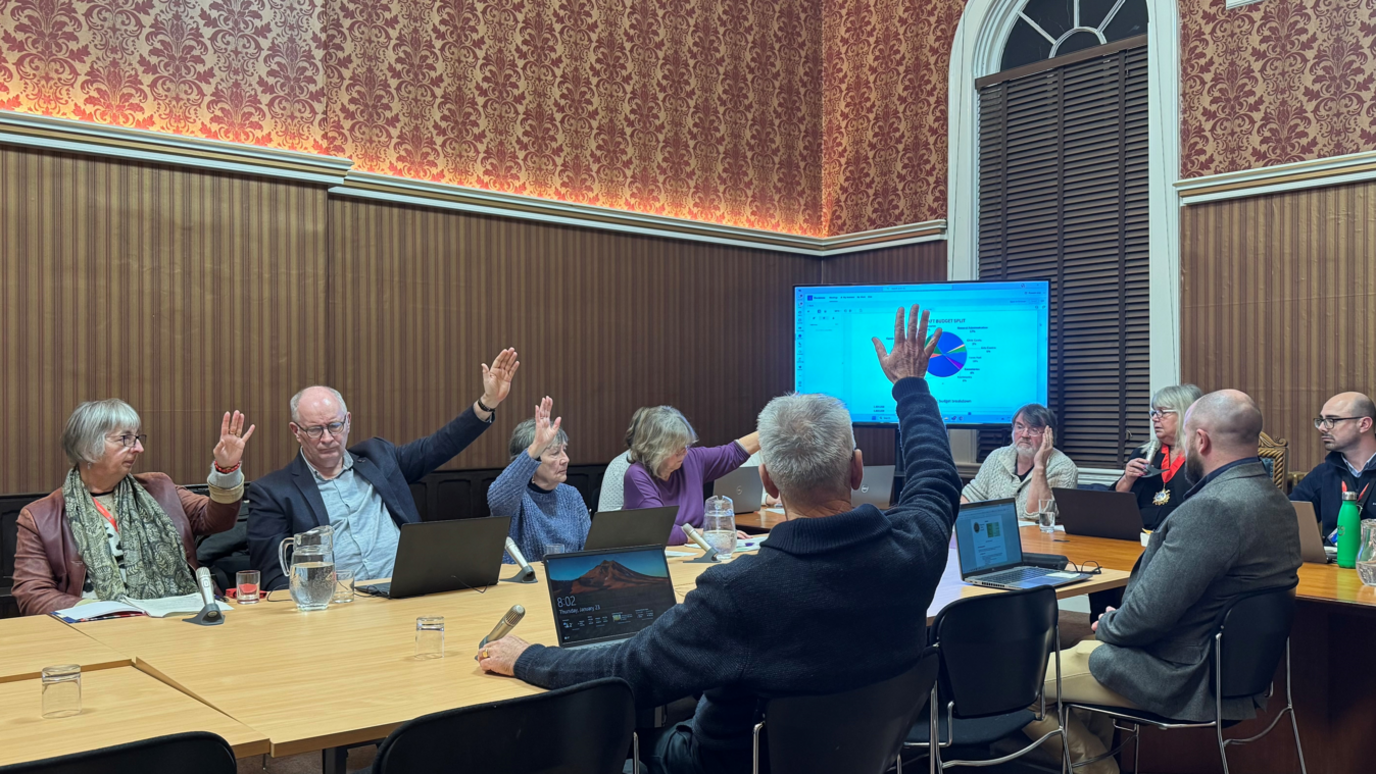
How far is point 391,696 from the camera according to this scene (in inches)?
78.0

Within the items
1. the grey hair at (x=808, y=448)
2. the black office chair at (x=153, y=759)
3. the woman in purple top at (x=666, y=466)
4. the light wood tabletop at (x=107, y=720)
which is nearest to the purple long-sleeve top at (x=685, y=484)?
the woman in purple top at (x=666, y=466)

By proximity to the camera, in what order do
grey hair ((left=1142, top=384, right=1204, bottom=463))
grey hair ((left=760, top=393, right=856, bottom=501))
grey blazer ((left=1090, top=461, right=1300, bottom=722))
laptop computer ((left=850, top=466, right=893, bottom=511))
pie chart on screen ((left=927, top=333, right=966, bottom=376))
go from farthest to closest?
pie chart on screen ((left=927, top=333, right=966, bottom=376))
laptop computer ((left=850, top=466, right=893, bottom=511))
grey hair ((left=1142, top=384, right=1204, bottom=463))
grey blazer ((left=1090, top=461, right=1300, bottom=722))
grey hair ((left=760, top=393, right=856, bottom=501))

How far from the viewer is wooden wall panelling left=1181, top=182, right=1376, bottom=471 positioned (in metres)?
5.09

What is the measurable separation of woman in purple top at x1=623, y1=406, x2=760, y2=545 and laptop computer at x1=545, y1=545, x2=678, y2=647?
176cm

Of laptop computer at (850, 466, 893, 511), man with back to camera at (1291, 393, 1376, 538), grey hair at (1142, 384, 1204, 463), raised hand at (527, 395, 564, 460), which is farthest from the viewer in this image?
laptop computer at (850, 466, 893, 511)

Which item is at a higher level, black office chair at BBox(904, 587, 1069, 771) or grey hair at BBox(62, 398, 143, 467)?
grey hair at BBox(62, 398, 143, 467)

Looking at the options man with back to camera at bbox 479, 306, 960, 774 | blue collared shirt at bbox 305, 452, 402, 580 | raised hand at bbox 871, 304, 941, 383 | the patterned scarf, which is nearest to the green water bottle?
raised hand at bbox 871, 304, 941, 383

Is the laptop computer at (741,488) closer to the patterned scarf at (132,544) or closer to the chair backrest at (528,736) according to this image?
the patterned scarf at (132,544)

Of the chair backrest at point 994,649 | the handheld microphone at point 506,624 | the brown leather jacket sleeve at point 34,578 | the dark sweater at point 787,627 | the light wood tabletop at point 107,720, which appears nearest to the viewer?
the light wood tabletop at point 107,720


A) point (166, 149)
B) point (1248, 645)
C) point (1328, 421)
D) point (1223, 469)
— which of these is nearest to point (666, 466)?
point (1223, 469)

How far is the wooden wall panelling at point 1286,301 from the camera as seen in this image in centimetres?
509

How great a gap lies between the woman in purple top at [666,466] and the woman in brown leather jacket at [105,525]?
155cm

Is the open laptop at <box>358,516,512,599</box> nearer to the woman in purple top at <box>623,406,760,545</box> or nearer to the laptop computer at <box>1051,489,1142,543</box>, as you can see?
the woman in purple top at <box>623,406,760,545</box>

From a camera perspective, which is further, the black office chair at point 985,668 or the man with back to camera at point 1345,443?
the man with back to camera at point 1345,443
